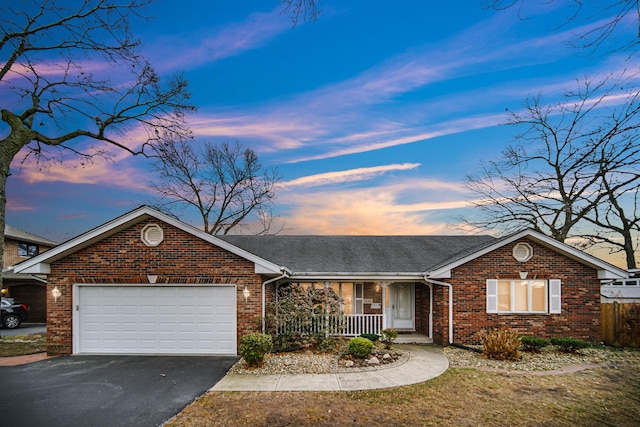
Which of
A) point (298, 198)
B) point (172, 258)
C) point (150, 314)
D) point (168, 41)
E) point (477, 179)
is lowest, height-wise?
point (150, 314)

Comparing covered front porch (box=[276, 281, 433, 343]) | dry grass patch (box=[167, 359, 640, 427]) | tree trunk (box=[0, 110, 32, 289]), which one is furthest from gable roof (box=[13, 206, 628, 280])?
dry grass patch (box=[167, 359, 640, 427])

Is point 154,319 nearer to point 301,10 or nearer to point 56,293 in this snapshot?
point 56,293

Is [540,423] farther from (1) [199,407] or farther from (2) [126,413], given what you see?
(2) [126,413]

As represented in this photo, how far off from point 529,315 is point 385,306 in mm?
5096

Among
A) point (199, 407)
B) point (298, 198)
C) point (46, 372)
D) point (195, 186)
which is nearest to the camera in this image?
point (199, 407)

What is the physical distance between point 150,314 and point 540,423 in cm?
1045

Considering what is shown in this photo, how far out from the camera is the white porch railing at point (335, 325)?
11.8m

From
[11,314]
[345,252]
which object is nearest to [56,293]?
[345,252]

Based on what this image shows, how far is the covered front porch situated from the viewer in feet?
44.2

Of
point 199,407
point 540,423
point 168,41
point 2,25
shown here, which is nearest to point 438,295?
point 540,423

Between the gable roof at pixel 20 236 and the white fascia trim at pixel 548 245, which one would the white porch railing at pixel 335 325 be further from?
the gable roof at pixel 20 236

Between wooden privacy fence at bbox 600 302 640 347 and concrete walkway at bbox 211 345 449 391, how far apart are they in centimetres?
717

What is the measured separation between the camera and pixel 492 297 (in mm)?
12352

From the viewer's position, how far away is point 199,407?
22.4 ft
